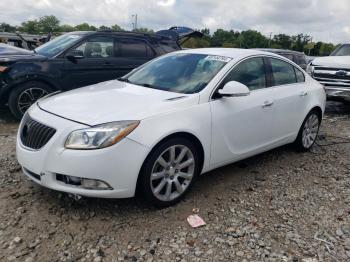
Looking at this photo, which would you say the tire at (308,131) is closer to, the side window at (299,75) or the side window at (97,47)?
the side window at (299,75)

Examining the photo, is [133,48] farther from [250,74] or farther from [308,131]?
[308,131]

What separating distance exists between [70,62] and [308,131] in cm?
439

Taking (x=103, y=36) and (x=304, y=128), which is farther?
(x=103, y=36)

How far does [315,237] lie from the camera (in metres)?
3.29

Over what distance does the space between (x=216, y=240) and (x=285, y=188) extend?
58.2 inches

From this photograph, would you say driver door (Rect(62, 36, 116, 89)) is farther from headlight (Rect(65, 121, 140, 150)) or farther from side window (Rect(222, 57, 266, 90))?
headlight (Rect(65, 121, 140, 150))

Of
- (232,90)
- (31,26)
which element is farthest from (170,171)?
(31,26)

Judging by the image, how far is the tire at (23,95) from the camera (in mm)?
6281

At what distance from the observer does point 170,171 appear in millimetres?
3535

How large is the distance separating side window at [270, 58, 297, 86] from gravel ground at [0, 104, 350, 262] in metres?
1.27

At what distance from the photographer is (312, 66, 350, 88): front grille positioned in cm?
881

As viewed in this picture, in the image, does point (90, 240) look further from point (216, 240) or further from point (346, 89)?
point (346, 89)

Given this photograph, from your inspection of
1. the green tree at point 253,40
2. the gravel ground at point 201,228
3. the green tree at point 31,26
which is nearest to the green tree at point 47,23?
the green tree at point 31,26

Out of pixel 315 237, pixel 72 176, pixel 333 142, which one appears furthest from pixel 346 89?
pixel 72 176
